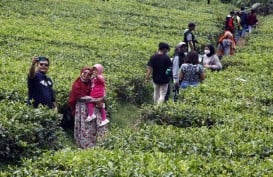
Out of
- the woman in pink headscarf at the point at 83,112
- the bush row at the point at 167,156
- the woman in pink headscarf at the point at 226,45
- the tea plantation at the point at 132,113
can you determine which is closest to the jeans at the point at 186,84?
the tea plantation at the point at 132,113

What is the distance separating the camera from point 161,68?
13.1 m

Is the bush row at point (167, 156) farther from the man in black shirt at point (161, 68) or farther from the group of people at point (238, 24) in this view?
the group of people at point (238, 24)

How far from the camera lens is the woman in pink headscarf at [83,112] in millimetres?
10773

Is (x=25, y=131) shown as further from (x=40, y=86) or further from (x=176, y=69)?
(x=176, y=69)

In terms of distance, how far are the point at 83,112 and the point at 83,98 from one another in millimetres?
292

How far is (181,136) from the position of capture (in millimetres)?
8766

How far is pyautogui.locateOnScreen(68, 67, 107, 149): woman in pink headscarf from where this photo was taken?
A: 1077 cm

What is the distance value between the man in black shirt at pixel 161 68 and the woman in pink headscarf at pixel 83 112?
2443 millimetres

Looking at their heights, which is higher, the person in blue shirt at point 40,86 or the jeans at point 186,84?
the person in blue shirt at point 40,86

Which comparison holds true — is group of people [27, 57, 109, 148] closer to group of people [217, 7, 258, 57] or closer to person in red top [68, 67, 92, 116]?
person in red top [68, 67, 92, 116]

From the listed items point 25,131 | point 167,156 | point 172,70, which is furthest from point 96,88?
point 167,156

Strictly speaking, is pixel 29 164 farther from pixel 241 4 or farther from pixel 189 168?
pixel 241 4

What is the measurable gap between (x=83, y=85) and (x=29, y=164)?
3283mm

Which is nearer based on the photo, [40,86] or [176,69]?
[40,86]
